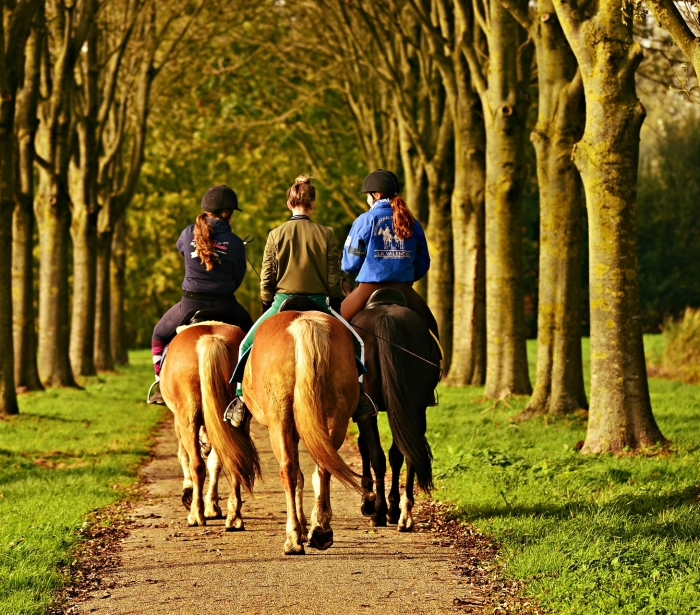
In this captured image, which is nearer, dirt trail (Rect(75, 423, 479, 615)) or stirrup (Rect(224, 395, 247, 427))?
dirt trail (Rect(75, 423, 479, 615))

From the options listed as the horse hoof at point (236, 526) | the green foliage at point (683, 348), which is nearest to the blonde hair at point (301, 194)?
the horse hoof at point (236, 526)

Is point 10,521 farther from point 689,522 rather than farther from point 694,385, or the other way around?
point 694,385

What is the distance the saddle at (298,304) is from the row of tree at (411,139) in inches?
130

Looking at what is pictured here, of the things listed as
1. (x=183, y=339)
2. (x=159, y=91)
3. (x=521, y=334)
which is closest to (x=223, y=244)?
(x=183, y=339)

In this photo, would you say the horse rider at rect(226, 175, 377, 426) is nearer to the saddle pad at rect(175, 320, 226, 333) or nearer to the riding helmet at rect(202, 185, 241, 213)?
the saddle pad at rect(175, 320, 226, 333)

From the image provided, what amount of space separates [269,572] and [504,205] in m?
10.8

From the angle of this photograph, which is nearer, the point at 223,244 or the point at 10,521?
the point at 10,521

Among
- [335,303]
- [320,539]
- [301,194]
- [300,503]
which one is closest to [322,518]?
[320,539]

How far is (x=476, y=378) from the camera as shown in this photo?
21844mm

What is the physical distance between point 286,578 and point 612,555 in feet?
6.64

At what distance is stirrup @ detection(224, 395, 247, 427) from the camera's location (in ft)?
29.6

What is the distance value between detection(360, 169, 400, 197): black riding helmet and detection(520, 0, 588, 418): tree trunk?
18.1 feet

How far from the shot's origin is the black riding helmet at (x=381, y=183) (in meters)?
9.67

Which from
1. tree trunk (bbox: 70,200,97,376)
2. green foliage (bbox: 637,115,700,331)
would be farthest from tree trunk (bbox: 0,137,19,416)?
green foliage (bbox: 637,115,700,331)
